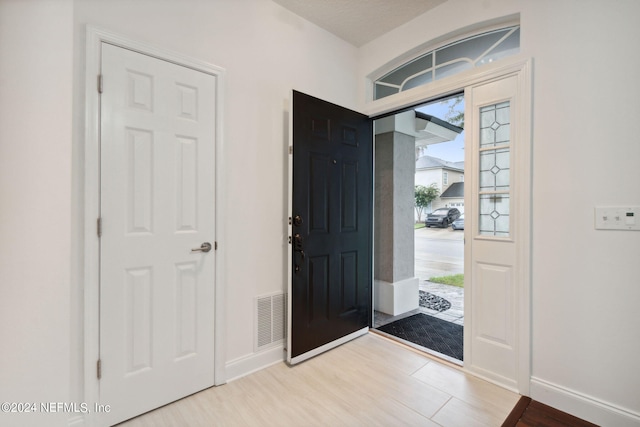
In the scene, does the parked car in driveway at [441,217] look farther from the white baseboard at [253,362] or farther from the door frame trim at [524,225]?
the white baseboard at [253,362]

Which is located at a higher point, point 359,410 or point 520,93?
point 520,93

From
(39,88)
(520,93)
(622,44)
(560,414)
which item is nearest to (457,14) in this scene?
(520,93)

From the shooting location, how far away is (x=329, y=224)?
2477mm

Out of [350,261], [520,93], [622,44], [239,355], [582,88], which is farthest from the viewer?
[350,261]

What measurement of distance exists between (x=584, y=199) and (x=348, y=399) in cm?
194

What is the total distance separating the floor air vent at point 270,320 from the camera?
222 centimetres

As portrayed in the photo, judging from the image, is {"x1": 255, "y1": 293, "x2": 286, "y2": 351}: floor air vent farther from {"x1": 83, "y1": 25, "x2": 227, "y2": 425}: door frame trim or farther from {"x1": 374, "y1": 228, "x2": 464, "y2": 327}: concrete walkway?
{"x1": 374, "y1": 228, "x2": 464, "y2": 327}: concrete walkway

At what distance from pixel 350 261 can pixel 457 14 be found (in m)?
2.24

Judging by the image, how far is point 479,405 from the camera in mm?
1788

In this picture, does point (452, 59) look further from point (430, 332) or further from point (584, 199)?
point (430, 332)

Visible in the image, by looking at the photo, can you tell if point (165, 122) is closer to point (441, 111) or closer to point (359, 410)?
point (359, 410)

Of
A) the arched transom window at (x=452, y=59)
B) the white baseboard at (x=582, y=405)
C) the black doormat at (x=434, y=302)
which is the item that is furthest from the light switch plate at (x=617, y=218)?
the black doormat at (x=434, y=302)

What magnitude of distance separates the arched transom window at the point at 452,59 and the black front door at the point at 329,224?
1.53ft

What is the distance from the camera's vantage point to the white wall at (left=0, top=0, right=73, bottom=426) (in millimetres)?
1209
